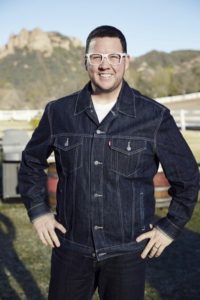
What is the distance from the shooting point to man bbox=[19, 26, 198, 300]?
2.08 meters

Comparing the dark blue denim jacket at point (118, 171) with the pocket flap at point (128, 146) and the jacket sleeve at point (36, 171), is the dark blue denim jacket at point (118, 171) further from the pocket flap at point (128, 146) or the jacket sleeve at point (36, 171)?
the jacket sleeve at point (36, 171)

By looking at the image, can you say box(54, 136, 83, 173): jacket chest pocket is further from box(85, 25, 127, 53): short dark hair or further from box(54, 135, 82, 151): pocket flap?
box(85, 25, 127, 53): short dark hair

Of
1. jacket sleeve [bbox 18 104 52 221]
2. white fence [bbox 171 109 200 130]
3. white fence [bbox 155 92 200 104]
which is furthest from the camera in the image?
white fence [bbox 155 92 200 104]

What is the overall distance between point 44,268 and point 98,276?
264cm

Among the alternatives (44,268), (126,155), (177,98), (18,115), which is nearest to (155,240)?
(126,155)

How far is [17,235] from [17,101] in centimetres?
6692

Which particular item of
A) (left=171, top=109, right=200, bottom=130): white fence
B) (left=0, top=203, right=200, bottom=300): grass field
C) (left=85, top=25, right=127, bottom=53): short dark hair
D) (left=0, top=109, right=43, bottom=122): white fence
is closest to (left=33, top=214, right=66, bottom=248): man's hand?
(left=85, top=25, right=127, bottom=53): short dark hair

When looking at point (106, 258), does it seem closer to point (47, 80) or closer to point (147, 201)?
point (147, 201)

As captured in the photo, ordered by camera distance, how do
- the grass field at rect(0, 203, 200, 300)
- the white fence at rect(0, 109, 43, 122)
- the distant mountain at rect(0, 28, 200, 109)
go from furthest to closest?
the distant mountain at rect(0, 28, 200, 109) < the white fence at rect(0, 109, 43, 122) < the grass field at rect(0, 203, 200, 300)

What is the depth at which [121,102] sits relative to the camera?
7.01 feet

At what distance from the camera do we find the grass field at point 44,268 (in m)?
4.18

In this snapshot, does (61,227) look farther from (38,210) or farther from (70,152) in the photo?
(70,152)

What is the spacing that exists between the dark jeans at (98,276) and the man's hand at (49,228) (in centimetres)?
5

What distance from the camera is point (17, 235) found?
5797 millimetres
